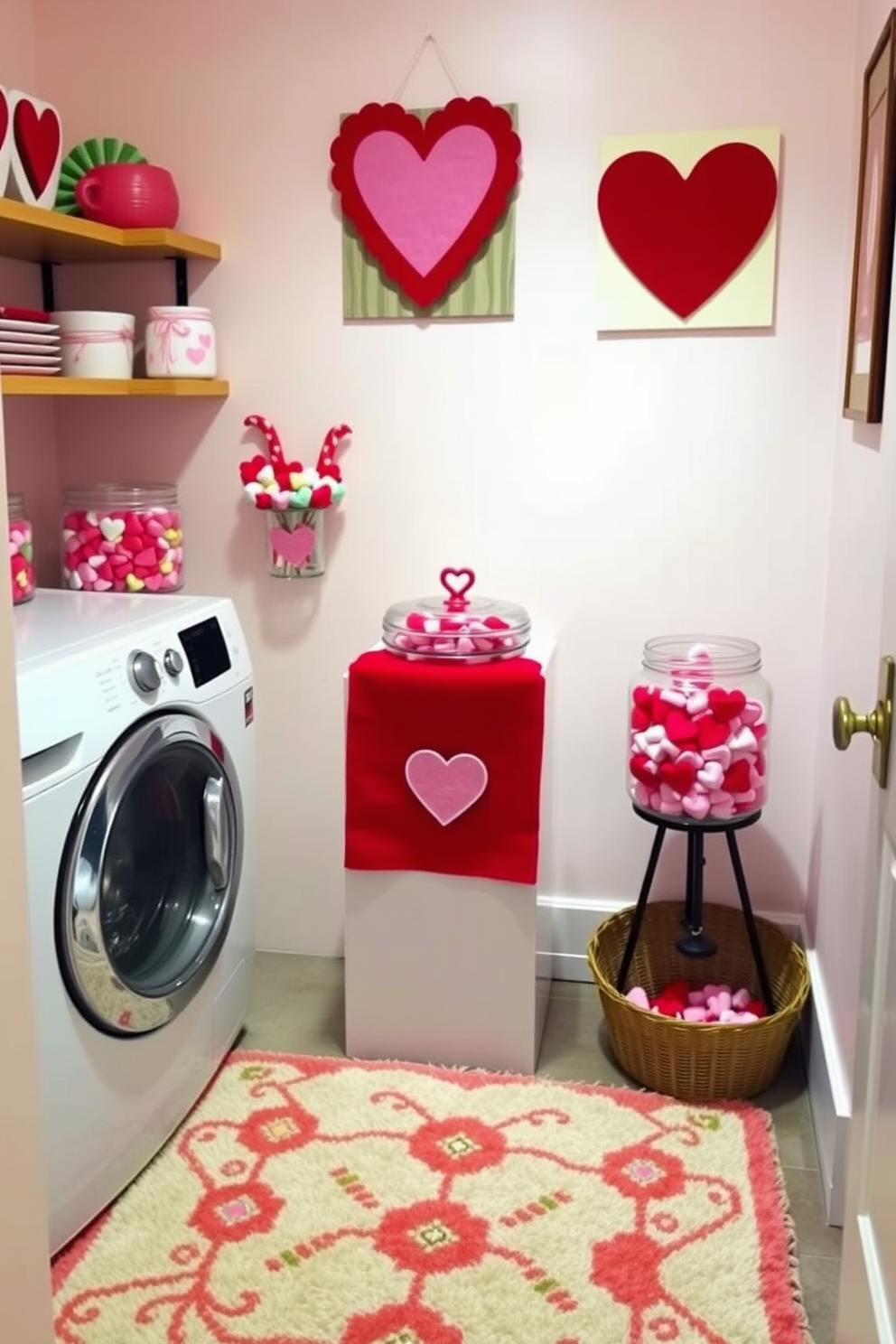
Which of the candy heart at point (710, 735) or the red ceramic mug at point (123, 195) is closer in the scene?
the candy heart at point (710, 735)

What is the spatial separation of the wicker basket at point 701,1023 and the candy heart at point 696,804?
377 mm

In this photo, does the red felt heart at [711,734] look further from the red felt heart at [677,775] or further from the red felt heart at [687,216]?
the red felt heart at [687,216]

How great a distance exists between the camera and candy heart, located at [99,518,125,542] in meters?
2.64

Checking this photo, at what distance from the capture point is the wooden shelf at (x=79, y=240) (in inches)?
88.4

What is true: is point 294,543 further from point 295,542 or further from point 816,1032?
point 816,1032

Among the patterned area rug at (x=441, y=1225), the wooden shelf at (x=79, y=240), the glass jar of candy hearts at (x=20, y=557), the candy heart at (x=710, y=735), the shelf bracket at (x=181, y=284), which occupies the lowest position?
the patterned area rug at (x=441, y=1225)

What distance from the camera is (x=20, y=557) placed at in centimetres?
241

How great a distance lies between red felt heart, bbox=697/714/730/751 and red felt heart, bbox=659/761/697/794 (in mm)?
48

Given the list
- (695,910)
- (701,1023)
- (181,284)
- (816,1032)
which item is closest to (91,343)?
(181,284)

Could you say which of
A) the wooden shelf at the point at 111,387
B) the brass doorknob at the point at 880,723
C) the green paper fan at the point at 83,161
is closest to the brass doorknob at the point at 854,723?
the brass doorknob at the point at 880,723

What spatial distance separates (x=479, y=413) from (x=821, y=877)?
117 cm

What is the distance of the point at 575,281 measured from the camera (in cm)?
257

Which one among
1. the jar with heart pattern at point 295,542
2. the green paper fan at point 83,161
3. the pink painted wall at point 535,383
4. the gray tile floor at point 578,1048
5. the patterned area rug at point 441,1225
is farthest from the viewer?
the jar with heart pattern at point 295,542

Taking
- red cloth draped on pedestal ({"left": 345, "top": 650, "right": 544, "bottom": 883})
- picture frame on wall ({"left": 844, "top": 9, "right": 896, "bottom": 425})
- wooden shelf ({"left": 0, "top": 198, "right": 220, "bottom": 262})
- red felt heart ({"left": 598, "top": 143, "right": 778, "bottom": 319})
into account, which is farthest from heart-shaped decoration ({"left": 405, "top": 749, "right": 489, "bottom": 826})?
wooden shelf ({"left": 0, "top": 198, "right": 220, "bottom": 262})
